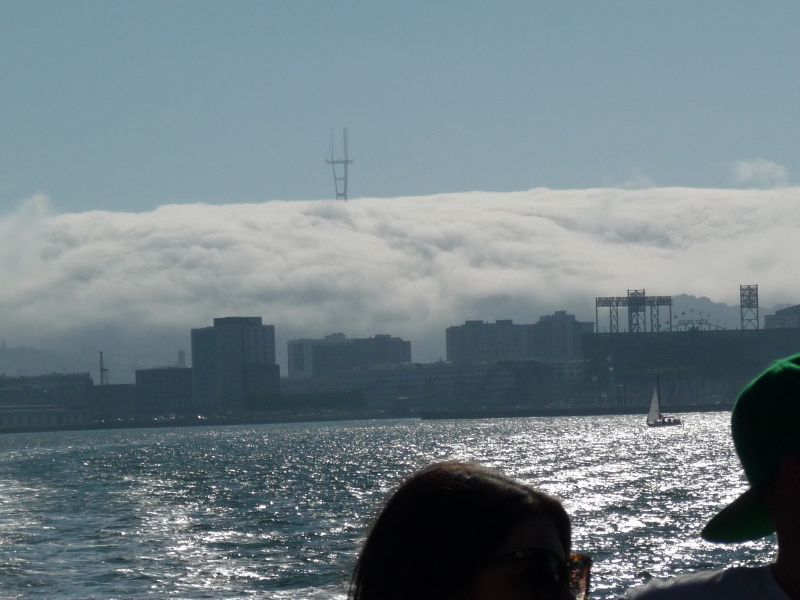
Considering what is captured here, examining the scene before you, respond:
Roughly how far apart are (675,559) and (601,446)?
A: 73.4 m

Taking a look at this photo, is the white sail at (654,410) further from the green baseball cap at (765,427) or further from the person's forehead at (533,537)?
the person's forehead at (533,537)

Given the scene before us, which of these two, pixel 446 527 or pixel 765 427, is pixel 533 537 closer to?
pixel 446 527

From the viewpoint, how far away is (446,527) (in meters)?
A: 2.46

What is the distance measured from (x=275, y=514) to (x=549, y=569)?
2023 inches

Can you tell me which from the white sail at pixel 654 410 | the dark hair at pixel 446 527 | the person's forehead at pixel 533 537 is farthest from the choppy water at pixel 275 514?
the white sail at pixel 654 410

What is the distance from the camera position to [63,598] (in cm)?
2988

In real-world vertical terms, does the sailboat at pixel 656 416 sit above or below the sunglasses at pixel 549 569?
below

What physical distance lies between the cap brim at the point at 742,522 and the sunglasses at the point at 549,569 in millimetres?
759

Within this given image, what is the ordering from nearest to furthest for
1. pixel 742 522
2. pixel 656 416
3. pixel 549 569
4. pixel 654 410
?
1. pixel 549 569
2. pixel 742 522
3. pixel 654 410
4. pixel 656 416

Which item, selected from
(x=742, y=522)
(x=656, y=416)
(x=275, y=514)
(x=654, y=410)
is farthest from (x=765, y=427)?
(x=656, y=416)

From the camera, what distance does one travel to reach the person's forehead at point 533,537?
7.97 ft

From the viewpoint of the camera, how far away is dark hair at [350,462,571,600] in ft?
8.05

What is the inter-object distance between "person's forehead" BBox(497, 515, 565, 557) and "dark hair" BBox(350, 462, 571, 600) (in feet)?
0.03

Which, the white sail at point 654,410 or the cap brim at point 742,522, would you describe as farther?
the white sail at point 654,410
